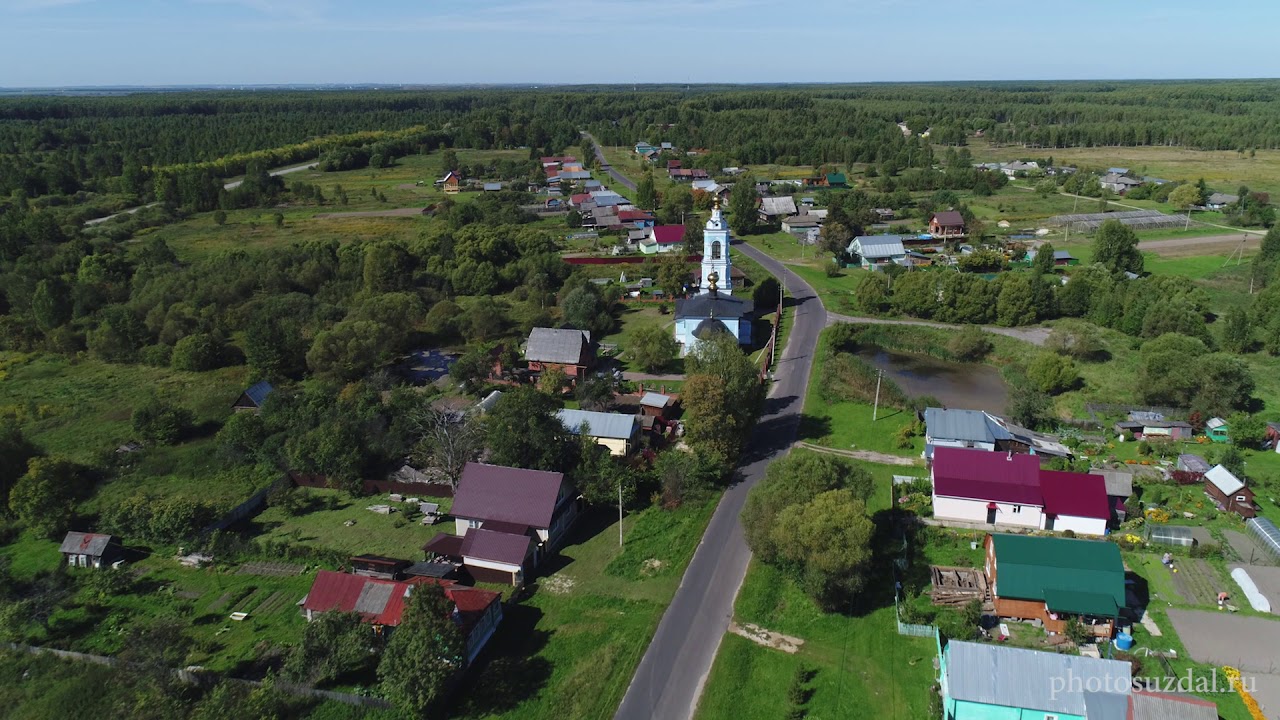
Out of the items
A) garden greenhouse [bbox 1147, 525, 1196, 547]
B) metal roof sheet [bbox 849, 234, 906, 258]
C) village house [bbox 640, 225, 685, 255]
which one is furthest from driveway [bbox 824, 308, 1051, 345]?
garden greenhouse [bbox 1147, 525, 1196, 547]

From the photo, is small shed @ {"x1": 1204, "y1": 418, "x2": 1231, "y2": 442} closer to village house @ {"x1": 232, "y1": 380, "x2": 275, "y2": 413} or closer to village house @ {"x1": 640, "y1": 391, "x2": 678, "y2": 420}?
village house @ {"x1": 640, "y1": 391, "x2": 678, "y2": 420}

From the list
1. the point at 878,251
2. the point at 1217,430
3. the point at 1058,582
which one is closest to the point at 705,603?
the point at 1058,582

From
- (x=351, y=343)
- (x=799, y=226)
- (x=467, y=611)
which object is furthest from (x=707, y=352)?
(x=799, y=226)

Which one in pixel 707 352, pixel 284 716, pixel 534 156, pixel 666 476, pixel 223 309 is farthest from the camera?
pixel 534 156

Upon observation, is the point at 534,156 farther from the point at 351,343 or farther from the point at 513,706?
the point at 513,706

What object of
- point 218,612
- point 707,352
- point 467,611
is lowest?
point 218,612

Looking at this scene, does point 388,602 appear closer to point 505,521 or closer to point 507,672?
point 507,672
